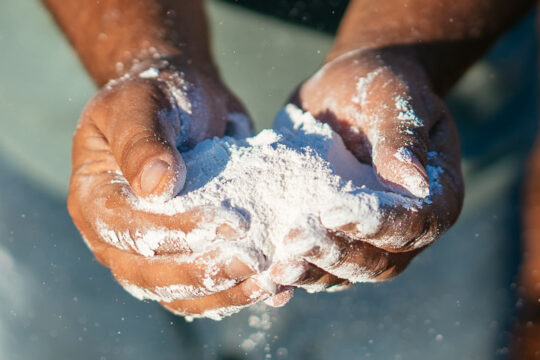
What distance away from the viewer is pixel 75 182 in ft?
2.81

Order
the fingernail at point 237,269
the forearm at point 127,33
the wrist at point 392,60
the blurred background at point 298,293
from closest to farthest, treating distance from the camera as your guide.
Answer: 1. the fingernail at point 237,269
2. the wrist at point 392,60
3. the forearm at point 127,33
4. the blurred background at point 298,293

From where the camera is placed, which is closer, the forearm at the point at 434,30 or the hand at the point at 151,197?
the hand at the point at 151,197

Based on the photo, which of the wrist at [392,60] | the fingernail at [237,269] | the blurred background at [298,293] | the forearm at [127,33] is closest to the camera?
the fingernail at [237,269]

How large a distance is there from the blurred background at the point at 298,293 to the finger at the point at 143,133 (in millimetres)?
851

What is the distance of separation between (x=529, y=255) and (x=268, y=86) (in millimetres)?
1074

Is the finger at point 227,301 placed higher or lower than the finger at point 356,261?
lower

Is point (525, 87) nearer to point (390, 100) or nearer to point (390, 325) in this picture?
point (390, 325)

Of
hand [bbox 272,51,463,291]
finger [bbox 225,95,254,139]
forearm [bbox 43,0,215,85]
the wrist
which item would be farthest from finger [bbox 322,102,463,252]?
forearm [bbox 43,0,215,85]

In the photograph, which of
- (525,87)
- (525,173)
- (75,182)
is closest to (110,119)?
(75,182)

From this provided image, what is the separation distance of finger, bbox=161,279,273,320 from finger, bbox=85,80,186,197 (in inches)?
7.2

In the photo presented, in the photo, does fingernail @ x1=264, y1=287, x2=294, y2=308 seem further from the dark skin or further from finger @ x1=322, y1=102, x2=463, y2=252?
finger @ x1=322, y1=102, x2=463, y2=252

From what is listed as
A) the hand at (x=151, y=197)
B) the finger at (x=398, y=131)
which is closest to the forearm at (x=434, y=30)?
the finger at (x=398, y=131)

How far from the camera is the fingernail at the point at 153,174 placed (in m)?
0.67

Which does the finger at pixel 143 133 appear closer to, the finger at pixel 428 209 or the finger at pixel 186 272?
the finger at pixel 186 272
